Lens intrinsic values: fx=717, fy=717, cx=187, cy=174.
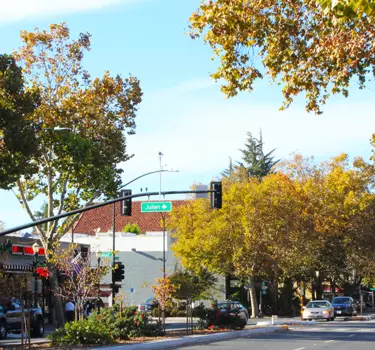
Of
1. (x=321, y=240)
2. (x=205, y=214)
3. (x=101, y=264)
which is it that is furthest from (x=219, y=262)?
(x=101, y=264)

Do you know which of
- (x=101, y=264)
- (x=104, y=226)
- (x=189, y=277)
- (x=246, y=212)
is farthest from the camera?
(x=104, y=226)

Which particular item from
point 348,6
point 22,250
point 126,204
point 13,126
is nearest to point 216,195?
point 126,204

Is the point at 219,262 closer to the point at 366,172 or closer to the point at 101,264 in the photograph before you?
the point at 366,172

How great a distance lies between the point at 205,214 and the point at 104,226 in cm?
2986

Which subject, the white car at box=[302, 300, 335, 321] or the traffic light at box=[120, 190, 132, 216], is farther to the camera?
the white car at box=[302, 300, 335, 321]

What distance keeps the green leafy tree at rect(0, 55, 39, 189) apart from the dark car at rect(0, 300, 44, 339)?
8.60 m

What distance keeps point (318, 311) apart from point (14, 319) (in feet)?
80.2

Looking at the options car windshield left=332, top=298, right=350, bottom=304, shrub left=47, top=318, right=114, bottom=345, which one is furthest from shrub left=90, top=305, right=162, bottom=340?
car windshield left=332, top=298, right=350, bottom=304

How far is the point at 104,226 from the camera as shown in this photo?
3383 inches

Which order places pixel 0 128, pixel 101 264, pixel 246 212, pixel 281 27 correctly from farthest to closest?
1. pixel 246 212
2. pixel 101 264
3. pixel 0 128
4. pixel 281 27

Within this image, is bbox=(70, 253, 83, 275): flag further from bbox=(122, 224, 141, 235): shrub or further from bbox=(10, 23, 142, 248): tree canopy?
bbox=(122, 224, 141, 235): shrub

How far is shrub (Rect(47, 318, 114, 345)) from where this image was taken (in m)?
25.8

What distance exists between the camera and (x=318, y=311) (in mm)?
50531

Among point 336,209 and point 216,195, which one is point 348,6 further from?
point 336,209
